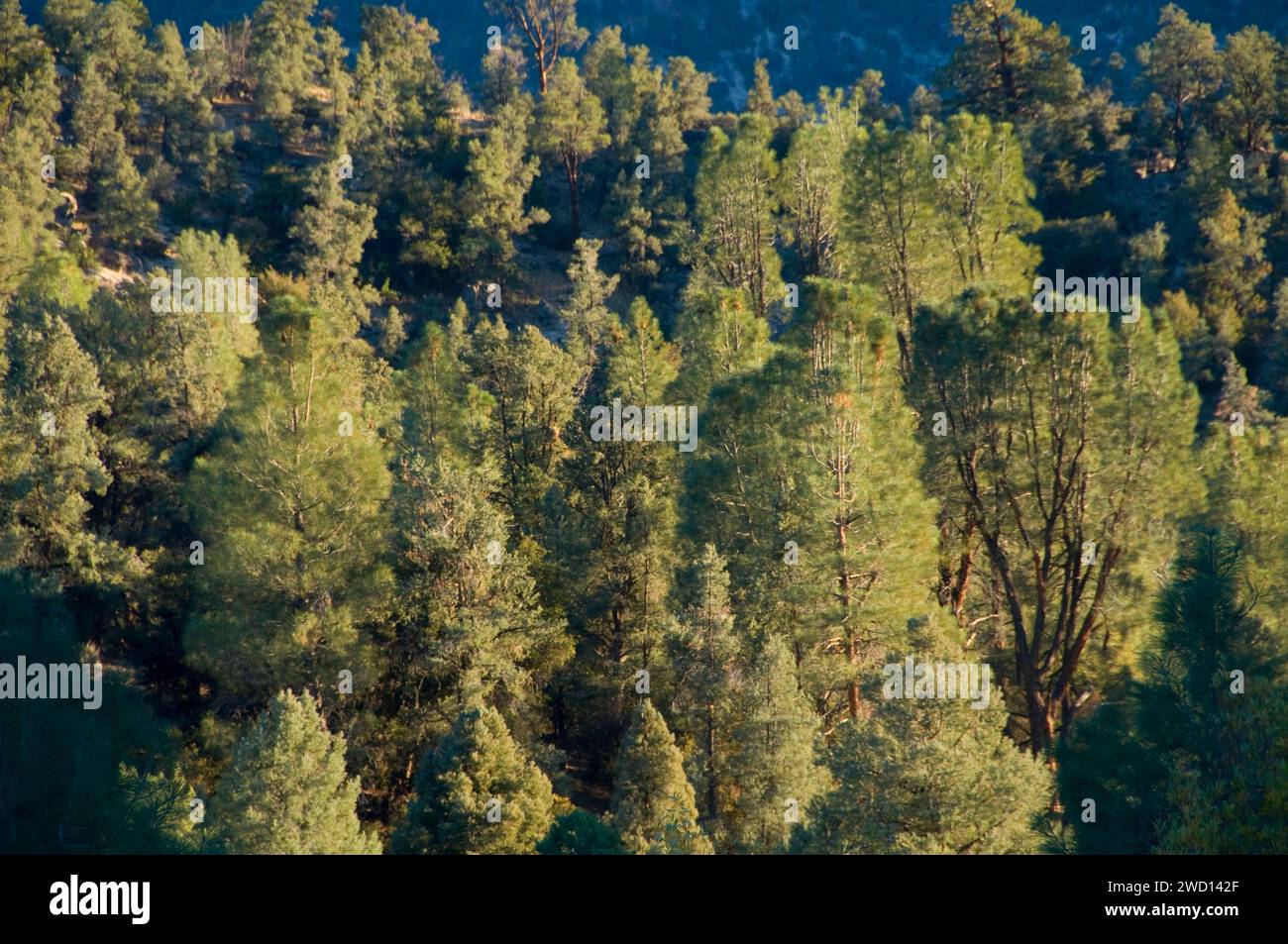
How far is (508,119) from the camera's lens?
257 feet

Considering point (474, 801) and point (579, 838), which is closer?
point (579, 838)

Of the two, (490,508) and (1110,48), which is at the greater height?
(1110,48)

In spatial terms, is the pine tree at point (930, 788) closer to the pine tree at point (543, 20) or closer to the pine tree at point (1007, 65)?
the pine tree at point (1007, 65)

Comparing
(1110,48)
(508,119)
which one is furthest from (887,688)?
(1110,48)

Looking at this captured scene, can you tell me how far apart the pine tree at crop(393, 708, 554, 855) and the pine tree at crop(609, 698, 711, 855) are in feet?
5.46

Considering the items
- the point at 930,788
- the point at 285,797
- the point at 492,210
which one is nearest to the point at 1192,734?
the point at 930,788

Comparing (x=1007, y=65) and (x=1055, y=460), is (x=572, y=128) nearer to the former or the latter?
(x=1007, y=65)

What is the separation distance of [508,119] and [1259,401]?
168 feet

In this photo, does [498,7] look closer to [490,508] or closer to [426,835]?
[490,508]

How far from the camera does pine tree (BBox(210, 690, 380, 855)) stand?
20125 mm

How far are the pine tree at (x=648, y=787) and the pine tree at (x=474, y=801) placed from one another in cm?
166

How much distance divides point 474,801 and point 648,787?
3828 mm

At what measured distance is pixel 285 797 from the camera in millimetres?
20531
